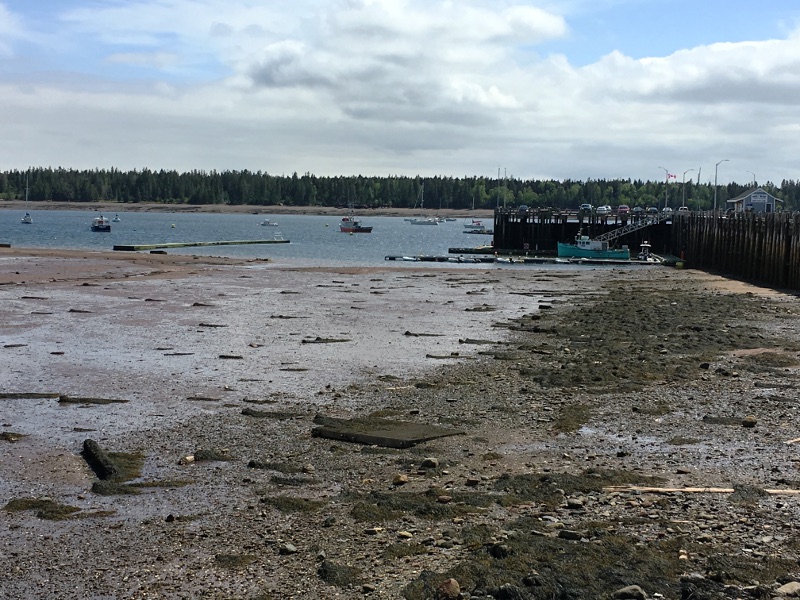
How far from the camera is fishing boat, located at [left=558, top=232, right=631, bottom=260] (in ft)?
283

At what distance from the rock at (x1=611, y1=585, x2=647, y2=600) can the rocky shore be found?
0.02m

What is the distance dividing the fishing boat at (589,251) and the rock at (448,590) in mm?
78886

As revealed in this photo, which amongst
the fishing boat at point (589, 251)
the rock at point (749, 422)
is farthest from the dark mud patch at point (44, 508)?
the fishing boat at point (589, 251)

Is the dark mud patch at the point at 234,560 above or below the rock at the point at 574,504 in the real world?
below

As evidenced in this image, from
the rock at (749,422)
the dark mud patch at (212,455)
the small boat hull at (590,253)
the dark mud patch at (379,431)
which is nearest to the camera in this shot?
the dark mud patch at (212,455)

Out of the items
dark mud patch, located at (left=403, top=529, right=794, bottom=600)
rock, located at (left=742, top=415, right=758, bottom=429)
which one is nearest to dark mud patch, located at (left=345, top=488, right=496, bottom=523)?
dark mud patch, located at (left=403, top=529, right=794, bottom=600)

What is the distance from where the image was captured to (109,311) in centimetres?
3397

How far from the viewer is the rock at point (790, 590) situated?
324 inches

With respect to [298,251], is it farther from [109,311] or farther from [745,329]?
[745,329]

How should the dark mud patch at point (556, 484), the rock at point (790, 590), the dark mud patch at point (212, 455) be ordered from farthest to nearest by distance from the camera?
the dark mud patch at point (212, 455)
the dark mud patch at point (556, 484)
the rock at point (790, 590)

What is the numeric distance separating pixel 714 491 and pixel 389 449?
4.28 meters

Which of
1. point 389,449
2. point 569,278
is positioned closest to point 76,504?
point 389,449

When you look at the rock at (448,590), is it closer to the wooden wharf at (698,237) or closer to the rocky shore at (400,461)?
the rocky shore at (400,461)

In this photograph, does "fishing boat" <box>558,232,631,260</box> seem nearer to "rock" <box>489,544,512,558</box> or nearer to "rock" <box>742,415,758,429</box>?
"rock" <box>742,415,758,429</box>
